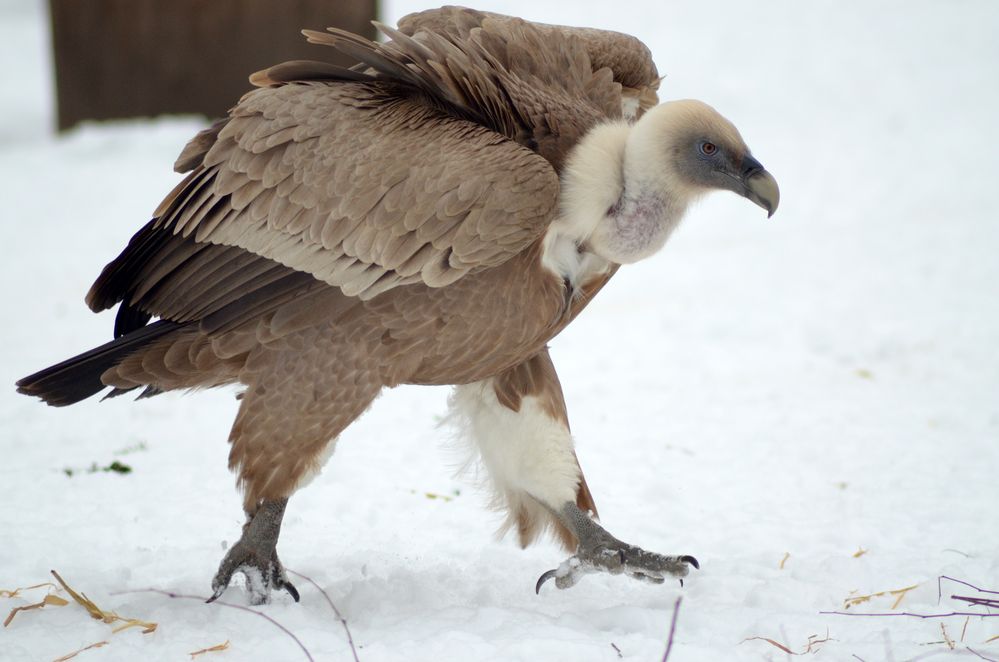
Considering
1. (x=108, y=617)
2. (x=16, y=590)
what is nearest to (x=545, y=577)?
(x=108, y=617)

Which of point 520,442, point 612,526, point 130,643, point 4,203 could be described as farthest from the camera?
point 4,203

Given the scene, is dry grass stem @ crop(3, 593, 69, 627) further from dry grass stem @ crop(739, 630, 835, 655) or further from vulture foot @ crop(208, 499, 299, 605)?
dry grass stem @ crop(739, 630, 835, 655)

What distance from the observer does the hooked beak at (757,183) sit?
371 cm

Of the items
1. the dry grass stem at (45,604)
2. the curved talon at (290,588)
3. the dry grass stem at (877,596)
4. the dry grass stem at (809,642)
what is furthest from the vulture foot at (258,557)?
the dry grass stem at (877,596)

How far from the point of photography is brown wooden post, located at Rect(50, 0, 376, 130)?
1200cm

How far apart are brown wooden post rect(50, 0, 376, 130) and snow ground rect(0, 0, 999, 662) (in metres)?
1.23

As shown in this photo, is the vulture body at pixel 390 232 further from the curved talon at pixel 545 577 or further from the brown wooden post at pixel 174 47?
the brown wooden post at pixel 174 47

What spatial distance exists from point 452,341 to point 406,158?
1.88 feet

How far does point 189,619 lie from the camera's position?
366cm

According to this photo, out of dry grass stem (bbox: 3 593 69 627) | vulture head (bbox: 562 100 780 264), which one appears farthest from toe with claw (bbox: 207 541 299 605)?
vulture head (bbox: 562 100 780 264)

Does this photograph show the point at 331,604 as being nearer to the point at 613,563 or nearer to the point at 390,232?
the point at 613,563

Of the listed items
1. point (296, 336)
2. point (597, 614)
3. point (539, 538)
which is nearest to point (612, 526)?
point (539, 538)

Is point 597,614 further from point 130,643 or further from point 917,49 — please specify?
point 917,49

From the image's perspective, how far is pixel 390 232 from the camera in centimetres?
357
